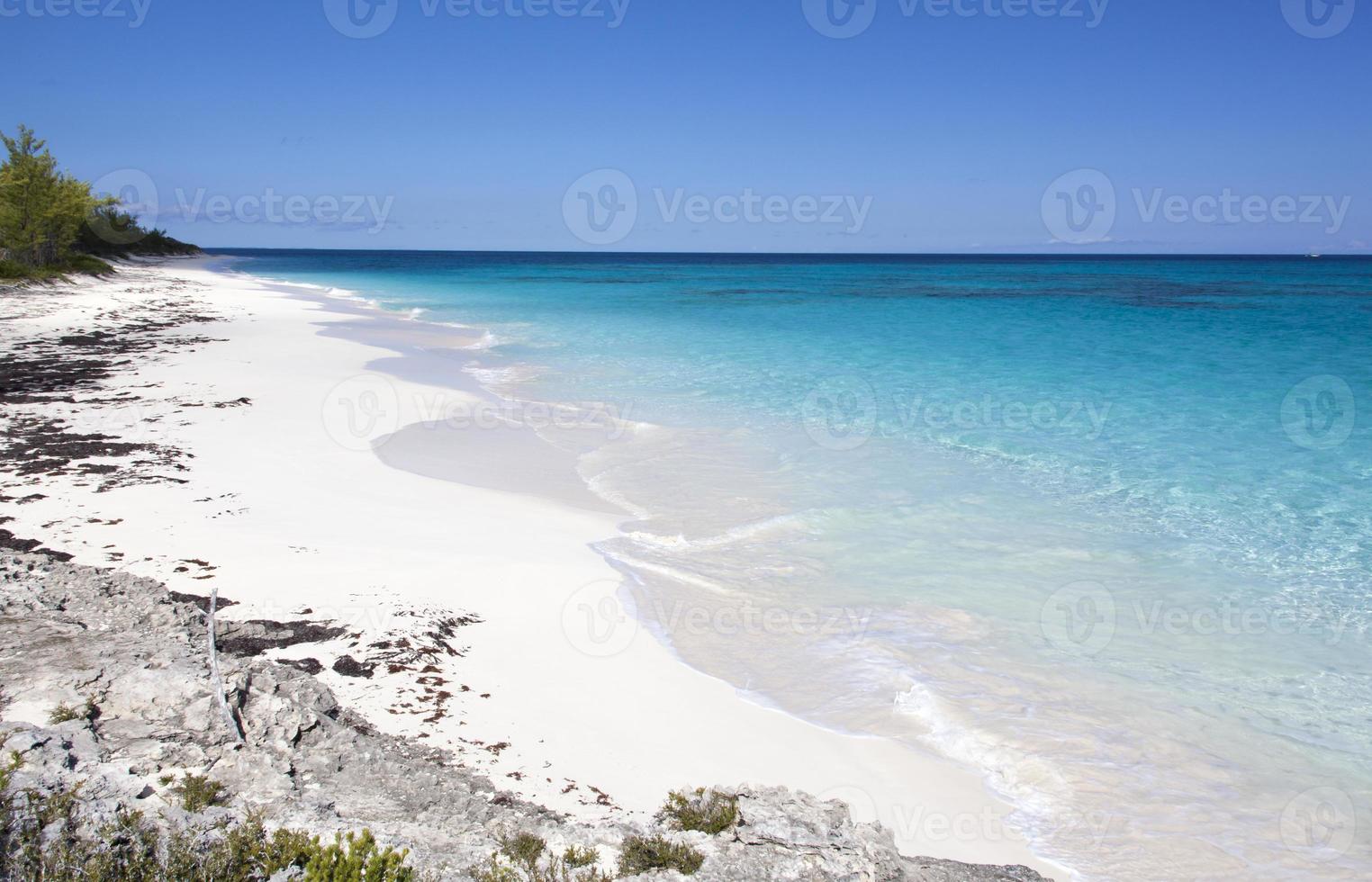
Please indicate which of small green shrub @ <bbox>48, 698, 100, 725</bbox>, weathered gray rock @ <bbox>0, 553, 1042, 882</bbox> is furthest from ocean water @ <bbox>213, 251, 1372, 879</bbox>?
small green shrub @ <bbox>48, 698, 100, 725</bbox>

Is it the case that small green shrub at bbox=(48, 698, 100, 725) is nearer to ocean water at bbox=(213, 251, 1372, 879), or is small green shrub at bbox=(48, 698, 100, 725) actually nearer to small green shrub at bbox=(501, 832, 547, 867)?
small green shrub at bbox=(501, 832, 547, 867)

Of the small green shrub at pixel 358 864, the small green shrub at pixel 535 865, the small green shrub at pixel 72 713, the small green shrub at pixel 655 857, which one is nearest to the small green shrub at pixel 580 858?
the small green shrub at pixel 535 865

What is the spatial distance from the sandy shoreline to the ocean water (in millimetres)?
327

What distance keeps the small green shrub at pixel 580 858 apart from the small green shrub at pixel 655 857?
108 mm

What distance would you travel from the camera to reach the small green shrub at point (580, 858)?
10.6 ft

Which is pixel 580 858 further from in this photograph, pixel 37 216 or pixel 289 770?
pixel 37 216

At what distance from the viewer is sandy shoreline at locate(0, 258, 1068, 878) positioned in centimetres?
444

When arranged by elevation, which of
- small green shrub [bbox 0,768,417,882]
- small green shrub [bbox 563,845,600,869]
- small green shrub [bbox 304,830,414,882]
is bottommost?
small green shrub [bbox 0,768,417,882]

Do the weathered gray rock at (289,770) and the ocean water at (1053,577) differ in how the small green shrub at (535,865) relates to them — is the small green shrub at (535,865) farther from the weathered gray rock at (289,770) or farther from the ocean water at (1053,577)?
the ocean water at (1053,577)

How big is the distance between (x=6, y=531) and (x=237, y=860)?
5415mm

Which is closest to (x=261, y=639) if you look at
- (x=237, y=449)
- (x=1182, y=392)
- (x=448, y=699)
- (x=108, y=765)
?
(x=448, y=699)

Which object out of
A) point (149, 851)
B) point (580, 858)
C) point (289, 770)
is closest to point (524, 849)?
point (580, 858)

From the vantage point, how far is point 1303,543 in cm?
868

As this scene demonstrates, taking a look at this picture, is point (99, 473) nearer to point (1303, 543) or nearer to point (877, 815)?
point (877, 815)
